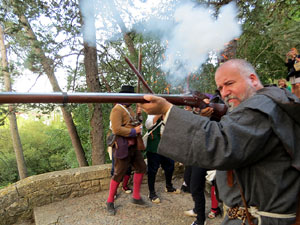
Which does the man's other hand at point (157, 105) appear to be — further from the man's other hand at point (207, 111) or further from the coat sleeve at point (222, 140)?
the man's other hand at point (207, 111)

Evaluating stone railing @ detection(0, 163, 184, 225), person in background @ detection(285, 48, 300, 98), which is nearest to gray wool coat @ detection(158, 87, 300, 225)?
person in background @ detection(285, 48, 300, 98)

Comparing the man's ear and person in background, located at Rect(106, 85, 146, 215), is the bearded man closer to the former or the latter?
the man's ear

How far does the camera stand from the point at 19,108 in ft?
20.4

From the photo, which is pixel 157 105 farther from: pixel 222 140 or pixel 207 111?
pixel 207 111

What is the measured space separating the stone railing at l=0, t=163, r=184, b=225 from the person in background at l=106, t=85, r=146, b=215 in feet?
2.79

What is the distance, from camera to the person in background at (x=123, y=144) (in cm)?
376

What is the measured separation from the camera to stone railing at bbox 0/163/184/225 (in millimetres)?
3852

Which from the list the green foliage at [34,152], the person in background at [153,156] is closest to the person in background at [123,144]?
the person in background at [153,156]

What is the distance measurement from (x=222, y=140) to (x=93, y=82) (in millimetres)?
5387

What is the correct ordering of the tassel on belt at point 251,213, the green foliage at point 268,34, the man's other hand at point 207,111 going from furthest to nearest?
the green foliage at point 268,34, the man's other hand at point 207,111, the tassel on belt at point 251,213

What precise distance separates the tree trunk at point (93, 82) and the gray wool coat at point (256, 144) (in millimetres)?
5088

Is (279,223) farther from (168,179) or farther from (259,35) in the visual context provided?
(259,35)

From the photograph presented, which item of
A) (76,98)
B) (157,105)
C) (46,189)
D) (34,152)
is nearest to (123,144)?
(46,189)

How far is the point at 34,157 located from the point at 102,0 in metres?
18.9
